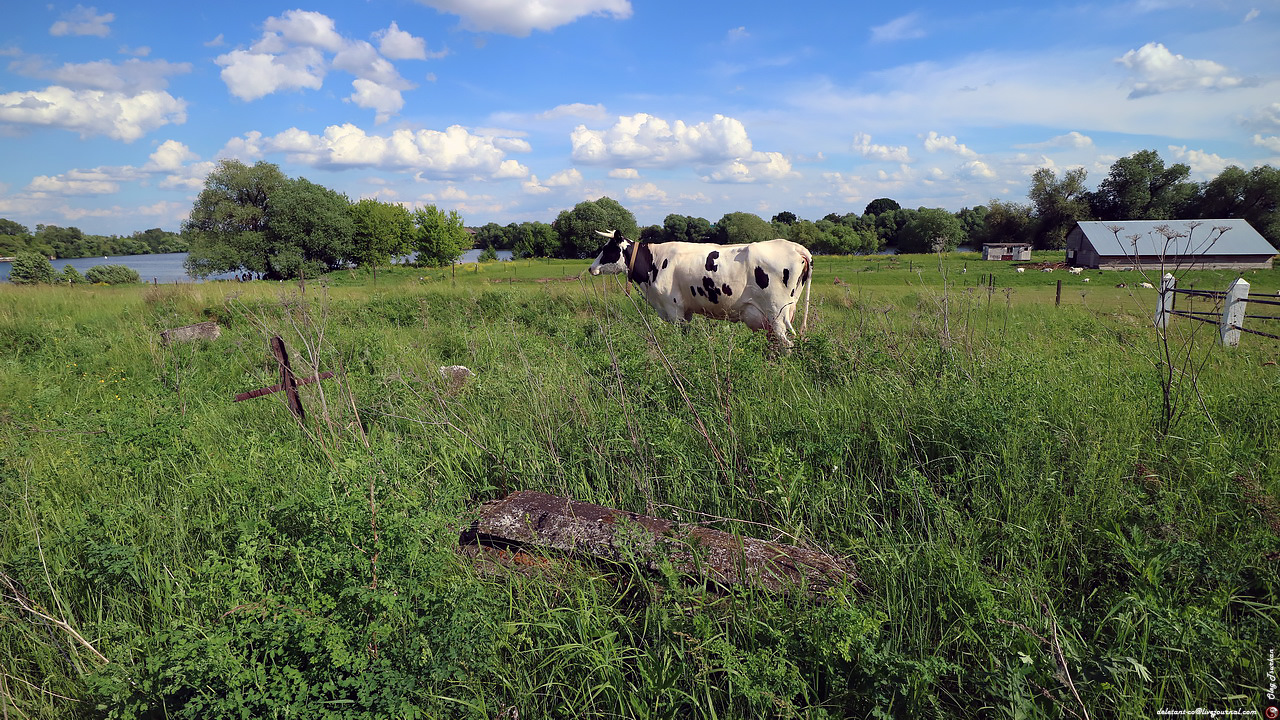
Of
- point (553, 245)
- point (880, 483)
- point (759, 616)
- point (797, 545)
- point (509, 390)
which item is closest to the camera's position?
point (759, 616)

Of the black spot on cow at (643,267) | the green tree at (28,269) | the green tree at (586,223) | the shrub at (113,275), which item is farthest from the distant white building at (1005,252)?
the green tree at (28,269)

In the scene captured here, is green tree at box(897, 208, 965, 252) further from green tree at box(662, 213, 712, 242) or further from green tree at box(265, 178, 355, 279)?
green tree at box(265, 178, 355, 279)

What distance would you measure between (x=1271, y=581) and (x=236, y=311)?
15.3 meters

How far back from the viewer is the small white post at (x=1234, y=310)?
25.2 ft

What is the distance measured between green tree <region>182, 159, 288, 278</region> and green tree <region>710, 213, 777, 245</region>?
49.3m

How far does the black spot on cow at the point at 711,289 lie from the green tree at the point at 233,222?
5242 cm

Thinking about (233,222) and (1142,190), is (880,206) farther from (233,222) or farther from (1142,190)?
(233,222)

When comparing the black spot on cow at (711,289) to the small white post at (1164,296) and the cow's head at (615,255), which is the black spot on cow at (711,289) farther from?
the small white post at (1164,296)

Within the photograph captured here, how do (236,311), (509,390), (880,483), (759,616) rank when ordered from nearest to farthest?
1. (759,616)
2. (880,483)
3. (509,390)
4. (236,311)

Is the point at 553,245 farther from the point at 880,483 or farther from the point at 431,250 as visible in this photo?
the point at 880,483

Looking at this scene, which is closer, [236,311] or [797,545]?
[797,545]

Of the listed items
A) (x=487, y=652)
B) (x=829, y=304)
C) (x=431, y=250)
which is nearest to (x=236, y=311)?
(x=487, y=652)

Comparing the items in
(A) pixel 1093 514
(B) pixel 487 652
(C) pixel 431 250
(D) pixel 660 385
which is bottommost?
(B) pixel 487 652

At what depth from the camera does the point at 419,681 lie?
216cm
